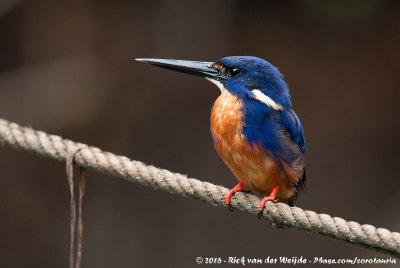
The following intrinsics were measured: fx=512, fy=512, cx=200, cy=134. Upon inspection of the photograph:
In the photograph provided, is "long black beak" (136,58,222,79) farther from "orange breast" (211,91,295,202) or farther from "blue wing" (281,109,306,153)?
"blue wing" (281,109,306,153)

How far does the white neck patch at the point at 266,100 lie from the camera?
2.04 metres

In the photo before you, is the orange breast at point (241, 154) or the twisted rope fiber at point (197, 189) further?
the orange breast at point (241, 154)

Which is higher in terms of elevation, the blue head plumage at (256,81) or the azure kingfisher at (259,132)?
the blue head plumage at (256,81)

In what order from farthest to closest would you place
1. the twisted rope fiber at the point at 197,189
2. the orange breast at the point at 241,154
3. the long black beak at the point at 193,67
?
the long black beak at the point at 193,67 → the orange breast at the point at 241,154 → the twisted rope fiber at the point at 197,189

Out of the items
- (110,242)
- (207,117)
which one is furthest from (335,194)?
(110,242)

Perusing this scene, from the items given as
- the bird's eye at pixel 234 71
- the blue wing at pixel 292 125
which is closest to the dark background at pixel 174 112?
the bird's eye at pixel 234 71

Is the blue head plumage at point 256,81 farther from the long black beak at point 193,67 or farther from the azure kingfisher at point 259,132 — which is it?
the long black beak at point 193,67

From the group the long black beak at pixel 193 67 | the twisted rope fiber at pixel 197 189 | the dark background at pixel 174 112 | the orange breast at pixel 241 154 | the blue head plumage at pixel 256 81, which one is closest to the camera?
the twisted rope fiber at pixel 197 189

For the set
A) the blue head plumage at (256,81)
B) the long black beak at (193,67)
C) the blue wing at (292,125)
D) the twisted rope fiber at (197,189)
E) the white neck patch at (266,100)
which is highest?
the long black beak at (193,67)

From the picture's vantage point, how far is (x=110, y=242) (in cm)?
406

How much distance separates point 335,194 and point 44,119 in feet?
7.52

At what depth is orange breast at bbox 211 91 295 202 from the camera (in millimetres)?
1947

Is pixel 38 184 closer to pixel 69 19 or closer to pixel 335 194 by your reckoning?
pixel 69 19

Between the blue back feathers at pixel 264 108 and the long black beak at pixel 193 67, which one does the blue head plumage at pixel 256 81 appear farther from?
the long black beak at pixel 193 67
